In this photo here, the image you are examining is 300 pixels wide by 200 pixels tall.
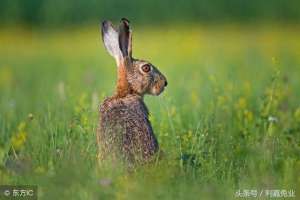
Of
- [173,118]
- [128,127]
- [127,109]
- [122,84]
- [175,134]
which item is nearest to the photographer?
[128,127]

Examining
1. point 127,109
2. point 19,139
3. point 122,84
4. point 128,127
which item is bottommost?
point 19,139

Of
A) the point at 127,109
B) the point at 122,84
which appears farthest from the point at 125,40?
the point at 127,109

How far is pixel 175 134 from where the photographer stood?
21.0 ft

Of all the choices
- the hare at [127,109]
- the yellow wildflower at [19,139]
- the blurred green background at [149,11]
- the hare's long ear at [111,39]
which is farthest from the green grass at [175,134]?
the blurred green background at [149,11]

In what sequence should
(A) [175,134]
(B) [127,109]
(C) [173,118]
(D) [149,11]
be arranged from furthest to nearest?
(D) [149,11] < (C) [173,118] < (A) [175,134] < (B) [127,109]

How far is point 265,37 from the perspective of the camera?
1608 centimetres

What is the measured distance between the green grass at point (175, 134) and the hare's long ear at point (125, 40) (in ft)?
1.73

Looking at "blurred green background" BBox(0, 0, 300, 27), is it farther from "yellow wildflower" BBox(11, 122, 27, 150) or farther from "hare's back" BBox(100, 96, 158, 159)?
"hare's back" BBox(100, 96, 158, 159)

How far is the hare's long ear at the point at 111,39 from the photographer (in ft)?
21.0

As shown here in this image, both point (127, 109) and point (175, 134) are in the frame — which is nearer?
point (127, 109)

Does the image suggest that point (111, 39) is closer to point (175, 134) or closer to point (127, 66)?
point (127, 66)

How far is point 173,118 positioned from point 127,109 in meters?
1.06

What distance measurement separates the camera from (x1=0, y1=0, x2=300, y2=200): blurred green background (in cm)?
521

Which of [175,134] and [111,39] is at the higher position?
[111,39]
